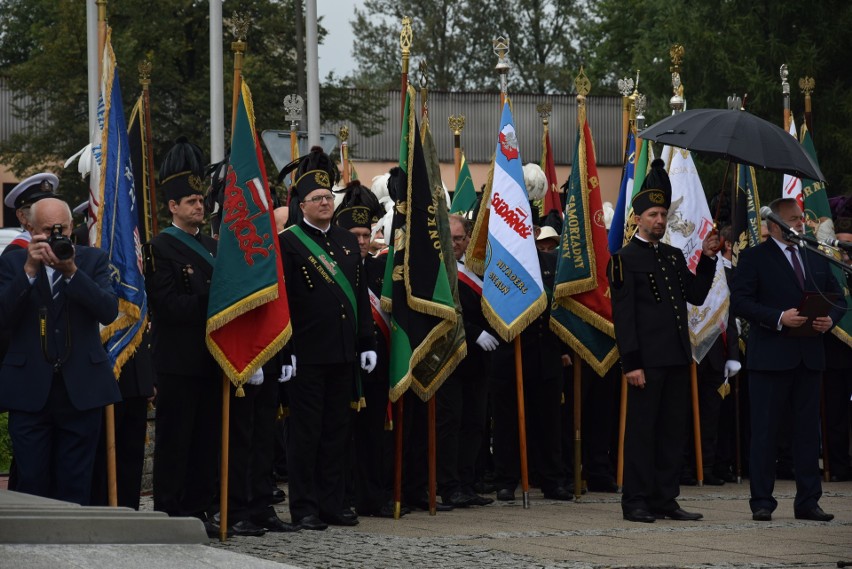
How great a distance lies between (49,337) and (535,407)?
512 cm

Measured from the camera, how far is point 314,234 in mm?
10094

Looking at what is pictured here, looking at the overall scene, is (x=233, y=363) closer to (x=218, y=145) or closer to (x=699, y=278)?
(x=699, y=278)

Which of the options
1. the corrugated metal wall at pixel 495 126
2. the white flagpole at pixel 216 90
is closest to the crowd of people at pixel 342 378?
the white flagpole at pixel 216 90

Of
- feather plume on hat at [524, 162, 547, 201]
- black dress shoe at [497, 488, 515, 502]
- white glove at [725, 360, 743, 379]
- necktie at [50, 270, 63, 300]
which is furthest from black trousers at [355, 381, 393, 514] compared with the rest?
feather plume on hat at [524, 162, 547, 201]

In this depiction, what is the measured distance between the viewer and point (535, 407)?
12.3 meters

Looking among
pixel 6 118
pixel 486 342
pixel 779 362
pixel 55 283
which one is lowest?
pixel 779 362

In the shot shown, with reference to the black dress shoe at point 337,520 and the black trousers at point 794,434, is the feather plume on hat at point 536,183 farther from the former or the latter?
the black dress shoe at point 337,520

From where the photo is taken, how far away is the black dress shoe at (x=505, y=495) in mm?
11945

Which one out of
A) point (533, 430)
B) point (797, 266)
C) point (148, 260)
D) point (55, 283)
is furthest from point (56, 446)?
point (797, 266)

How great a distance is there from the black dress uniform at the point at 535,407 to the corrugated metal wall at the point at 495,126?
31528 mm

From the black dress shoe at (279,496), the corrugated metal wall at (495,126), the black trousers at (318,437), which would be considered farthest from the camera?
the corrugated metal wall at (495,126)

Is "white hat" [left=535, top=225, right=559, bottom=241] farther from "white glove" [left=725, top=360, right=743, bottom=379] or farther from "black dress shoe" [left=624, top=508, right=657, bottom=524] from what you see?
"black dress shoe" [left=624, top=508, right=657, bottom=524]

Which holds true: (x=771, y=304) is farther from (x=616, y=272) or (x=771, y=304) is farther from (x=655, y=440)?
(x=655, y=440)

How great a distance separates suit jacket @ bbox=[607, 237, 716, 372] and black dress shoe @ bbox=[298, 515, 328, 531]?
229cm
